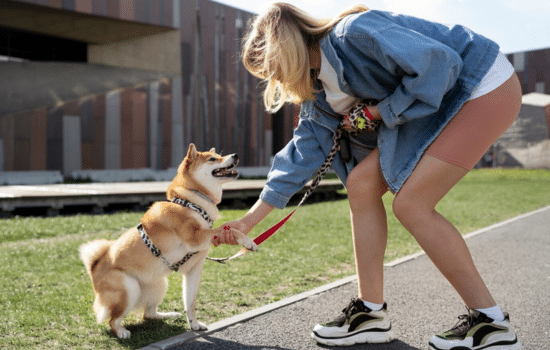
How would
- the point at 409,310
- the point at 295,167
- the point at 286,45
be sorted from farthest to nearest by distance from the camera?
the point at 409,310 < the point at 295,167 < the point at 286,45

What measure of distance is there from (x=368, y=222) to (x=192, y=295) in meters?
1.19

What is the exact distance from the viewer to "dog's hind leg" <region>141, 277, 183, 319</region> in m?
2.98

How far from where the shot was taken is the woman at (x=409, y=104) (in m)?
2.29

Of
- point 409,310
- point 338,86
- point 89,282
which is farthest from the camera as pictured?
point 89,282

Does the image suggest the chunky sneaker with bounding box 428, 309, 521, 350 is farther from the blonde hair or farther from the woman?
the blonde hair

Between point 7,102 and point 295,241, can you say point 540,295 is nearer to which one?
point 295,241

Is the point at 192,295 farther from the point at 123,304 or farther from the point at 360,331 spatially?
the point at 360,331

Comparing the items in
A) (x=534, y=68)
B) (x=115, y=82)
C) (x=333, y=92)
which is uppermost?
(x=333, y=92)

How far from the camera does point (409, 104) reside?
229cm

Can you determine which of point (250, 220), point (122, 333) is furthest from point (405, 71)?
point (122, 333)

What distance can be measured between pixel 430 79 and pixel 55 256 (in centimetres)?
472

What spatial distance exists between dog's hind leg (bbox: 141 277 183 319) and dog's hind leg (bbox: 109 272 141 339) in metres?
0.12

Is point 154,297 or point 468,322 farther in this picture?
point 154,297

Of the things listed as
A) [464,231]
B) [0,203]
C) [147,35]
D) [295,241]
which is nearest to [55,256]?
[295,241]
